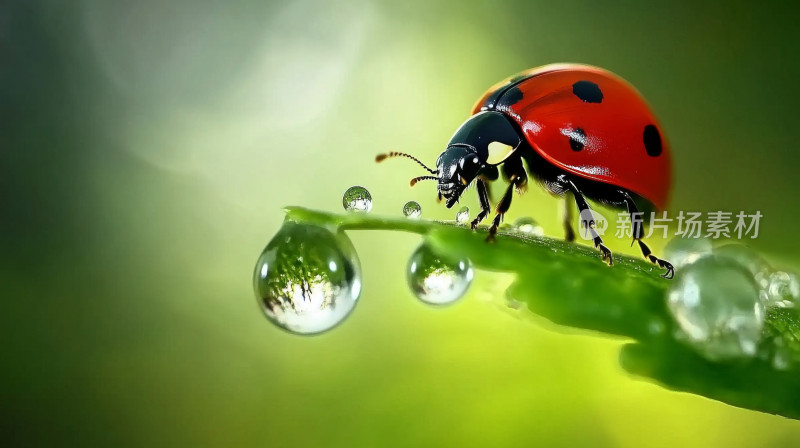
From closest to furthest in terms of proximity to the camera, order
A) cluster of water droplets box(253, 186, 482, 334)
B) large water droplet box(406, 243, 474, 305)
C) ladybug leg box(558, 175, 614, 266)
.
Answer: cluster of water droplets box(253, 186, 482, 334)
large water droplet box(406, 243, 474, 305)
ladybug leg box(558, 175, 614, 266)

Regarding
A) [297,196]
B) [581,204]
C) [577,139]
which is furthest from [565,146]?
[297,196]

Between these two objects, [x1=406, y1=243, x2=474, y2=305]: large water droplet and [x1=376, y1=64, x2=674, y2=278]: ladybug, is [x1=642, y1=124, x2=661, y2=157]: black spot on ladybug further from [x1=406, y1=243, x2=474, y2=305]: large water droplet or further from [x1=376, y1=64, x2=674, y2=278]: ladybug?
[x1=406, y1=243, x2=474, y2=305]: large water droplet

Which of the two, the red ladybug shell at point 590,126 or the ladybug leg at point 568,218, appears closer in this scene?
the red ladybug shell at point 590,126

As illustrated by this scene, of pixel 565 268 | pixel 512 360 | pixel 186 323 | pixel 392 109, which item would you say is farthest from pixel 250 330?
pixel 565 268

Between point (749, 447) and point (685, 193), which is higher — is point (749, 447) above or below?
below

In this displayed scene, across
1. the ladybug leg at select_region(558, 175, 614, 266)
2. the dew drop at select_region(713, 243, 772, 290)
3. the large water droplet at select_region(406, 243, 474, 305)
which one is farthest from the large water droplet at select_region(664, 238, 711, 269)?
the large water droplet at select_region(406, 243, 474, 305)

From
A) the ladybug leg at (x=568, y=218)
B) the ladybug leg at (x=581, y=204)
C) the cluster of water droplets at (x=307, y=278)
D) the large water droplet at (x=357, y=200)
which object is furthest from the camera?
the ladybug leg at (x=568, y=218)

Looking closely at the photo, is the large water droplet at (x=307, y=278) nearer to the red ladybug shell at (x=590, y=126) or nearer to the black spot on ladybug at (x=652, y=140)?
the red ladybug shell at (x=590, y=126)

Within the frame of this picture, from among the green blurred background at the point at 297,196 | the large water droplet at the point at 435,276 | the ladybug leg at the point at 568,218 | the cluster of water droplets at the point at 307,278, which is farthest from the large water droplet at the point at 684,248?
the green blurred background at the point at 297,196

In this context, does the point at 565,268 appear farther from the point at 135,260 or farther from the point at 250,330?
the point at 135,260
